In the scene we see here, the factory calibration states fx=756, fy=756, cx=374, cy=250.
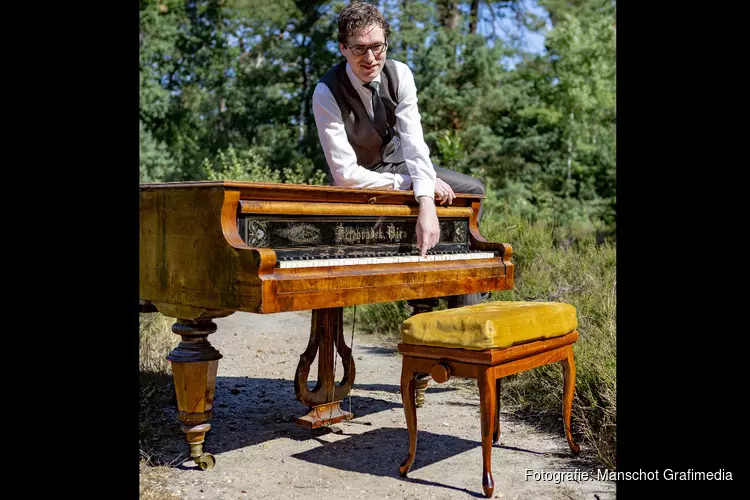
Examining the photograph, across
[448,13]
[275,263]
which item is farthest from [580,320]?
[448,13]

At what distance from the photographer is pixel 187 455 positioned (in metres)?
4.18

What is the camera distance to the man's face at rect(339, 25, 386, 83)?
4176 millimetres

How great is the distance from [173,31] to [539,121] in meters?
10.2

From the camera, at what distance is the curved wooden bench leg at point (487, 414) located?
11.1ft

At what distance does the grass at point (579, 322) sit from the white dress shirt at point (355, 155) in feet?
5.07

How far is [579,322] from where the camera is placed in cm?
584

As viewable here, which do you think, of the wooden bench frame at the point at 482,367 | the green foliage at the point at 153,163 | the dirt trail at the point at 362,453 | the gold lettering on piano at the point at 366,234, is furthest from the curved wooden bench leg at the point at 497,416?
the green foliage at the point at 153,163

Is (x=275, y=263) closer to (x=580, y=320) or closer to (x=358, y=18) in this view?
(x=358, y=18)

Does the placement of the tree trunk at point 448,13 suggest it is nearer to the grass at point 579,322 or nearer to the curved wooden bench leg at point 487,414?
the grass at point 579,322

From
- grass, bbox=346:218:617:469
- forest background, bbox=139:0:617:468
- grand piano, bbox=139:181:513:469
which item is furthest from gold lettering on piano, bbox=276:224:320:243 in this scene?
forest background, bbox=139:0:617:468

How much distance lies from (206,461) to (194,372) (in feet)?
1.71

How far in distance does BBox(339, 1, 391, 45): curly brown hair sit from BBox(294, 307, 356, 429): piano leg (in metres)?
1.59

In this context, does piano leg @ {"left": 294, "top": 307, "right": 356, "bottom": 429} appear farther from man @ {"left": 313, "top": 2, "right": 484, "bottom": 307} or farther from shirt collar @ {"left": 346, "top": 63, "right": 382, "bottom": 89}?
shirt collar @ {"left": 346, "top": 63, "right": 382, "bottom": 89}
